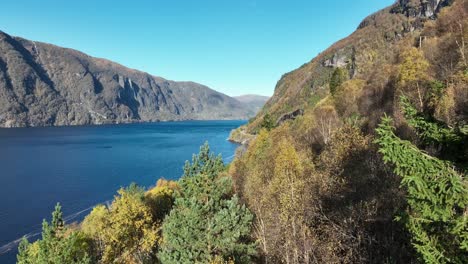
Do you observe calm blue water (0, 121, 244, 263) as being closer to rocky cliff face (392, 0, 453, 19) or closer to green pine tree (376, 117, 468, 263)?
green pine tree (376, 117, 468, 263)

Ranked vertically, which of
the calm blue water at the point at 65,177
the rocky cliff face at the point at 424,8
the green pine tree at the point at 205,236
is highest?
the rocky cliff face at the point at 424,8

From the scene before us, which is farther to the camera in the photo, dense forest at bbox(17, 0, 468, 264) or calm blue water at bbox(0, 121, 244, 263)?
calm blue water at bbox(0, 121, 244, 263)

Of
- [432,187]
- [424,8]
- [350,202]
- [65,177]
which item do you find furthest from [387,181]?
[424,8]

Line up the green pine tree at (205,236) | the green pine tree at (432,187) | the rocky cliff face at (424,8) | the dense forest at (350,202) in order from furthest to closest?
the rocky cliff face at (424,8), the green pine tree at (205,236), the dense forest at (350,202), the green pine tree at (432,187)

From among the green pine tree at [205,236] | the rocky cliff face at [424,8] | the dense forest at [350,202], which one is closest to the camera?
the dense forest at [350,202]

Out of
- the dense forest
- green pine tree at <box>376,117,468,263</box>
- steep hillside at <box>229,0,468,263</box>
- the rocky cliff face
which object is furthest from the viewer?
the rocky cliff face

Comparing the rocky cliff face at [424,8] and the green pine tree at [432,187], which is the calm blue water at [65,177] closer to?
the green pine tree at [432,187]

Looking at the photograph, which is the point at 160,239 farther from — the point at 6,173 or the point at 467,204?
the point at 6,173

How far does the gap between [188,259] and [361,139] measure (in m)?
22.3

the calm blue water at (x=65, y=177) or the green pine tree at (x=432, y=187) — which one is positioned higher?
the green pine tree at (x=432, y=187)

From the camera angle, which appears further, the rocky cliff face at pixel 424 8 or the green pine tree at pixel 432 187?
the rocky cliff face at pixel 424 8

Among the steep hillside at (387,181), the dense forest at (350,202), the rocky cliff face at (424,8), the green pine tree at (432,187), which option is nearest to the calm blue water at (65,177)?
the dense forest at (350,202)

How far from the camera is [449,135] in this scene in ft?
34.0

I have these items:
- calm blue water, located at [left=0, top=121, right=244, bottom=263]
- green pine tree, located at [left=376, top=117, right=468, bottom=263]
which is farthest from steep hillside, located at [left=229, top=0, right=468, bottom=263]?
calm blue water, located at [left=0, top=121, right=244, bottom=263]
